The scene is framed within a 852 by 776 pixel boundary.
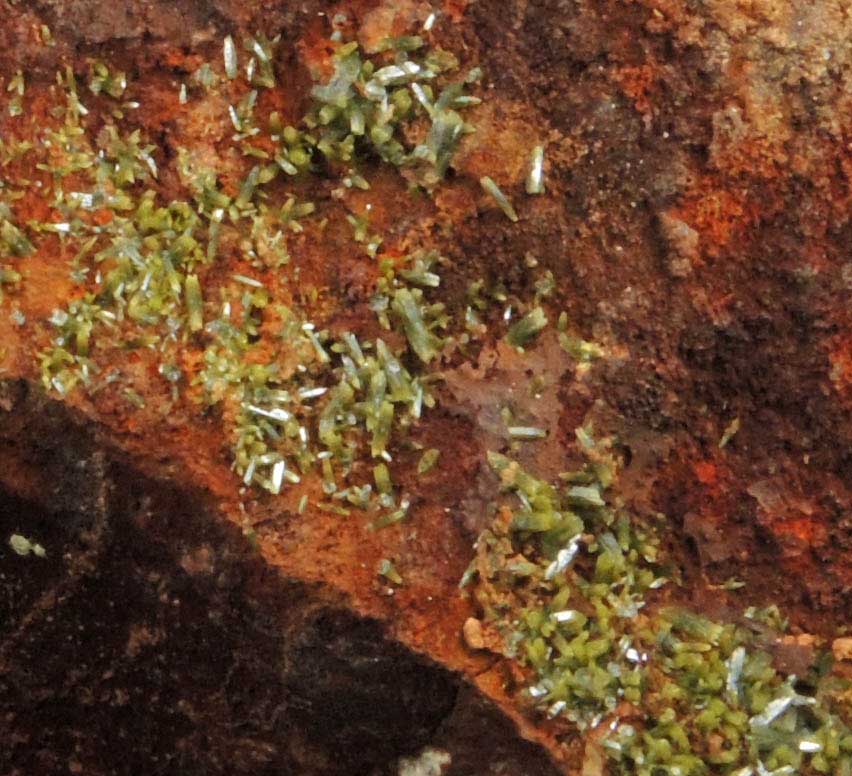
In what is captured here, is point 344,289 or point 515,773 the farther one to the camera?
point 344,289

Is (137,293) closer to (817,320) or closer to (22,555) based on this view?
(22,555)

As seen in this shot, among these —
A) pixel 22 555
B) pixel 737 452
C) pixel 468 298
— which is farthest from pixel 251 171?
pixel 737 452

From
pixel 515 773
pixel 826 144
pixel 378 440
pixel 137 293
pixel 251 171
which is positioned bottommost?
pixel 515 773

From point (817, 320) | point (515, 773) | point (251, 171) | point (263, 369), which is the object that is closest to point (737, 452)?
point (817, 320)

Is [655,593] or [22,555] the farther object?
[655,593]

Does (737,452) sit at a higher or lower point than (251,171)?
lower

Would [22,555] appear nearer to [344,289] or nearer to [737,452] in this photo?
[344,289]
